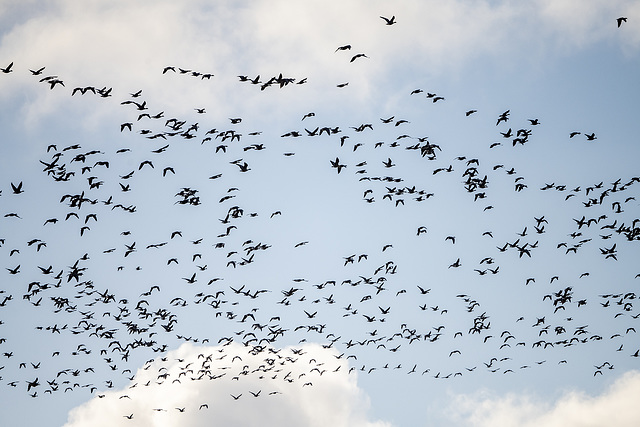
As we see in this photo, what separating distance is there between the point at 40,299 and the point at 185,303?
1116 centimetres

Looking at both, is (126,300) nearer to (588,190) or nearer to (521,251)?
(521,251)

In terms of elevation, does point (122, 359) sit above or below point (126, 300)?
below

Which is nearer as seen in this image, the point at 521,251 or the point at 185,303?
the point at 521,251

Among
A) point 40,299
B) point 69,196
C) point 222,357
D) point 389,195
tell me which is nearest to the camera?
point 69,196

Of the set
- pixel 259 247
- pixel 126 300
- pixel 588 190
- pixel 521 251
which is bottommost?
pixel 126 300

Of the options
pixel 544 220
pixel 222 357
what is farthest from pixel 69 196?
pixel 544 220

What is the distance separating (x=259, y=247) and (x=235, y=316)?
34.8 feet

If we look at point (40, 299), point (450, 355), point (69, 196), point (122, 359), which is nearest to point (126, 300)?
point (122, 359)

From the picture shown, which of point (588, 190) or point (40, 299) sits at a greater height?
point (588, 190)

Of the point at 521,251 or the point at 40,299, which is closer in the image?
the point at 521,251

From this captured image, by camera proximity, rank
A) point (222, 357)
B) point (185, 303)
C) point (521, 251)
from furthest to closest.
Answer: point (222, 357) < point (185, 303) < point (521, 251)

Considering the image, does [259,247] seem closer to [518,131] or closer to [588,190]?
[518,131]

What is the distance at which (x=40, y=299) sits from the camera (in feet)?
153

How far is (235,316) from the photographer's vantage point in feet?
171
